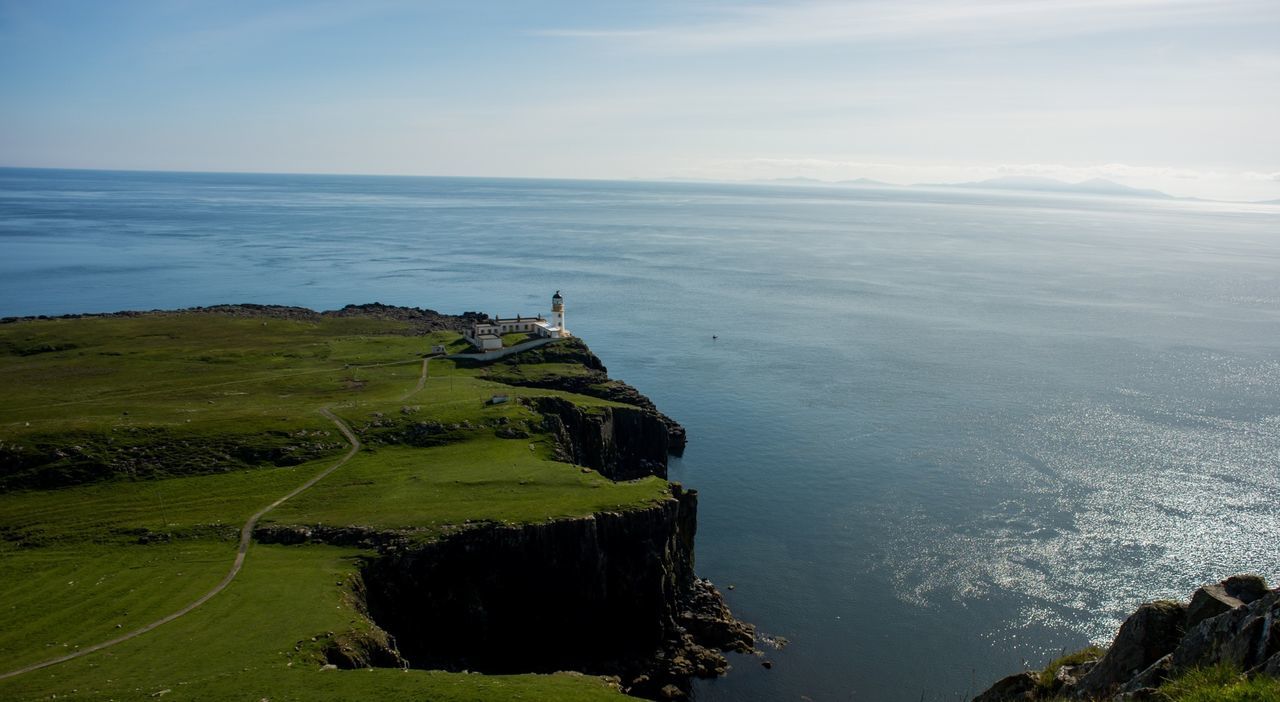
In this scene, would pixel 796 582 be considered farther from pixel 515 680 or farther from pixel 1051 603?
pixel 515 680

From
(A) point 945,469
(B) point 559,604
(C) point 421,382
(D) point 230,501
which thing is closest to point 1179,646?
(B) point 559,604

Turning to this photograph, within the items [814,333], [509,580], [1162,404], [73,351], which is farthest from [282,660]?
[814,333]

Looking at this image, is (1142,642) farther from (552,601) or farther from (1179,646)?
(552,601)

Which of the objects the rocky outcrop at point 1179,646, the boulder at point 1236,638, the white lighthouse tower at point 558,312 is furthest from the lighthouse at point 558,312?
the boulder at point 1236,638

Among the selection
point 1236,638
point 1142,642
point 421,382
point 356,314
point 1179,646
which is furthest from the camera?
point 356,314

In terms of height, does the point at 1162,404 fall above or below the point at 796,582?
above
